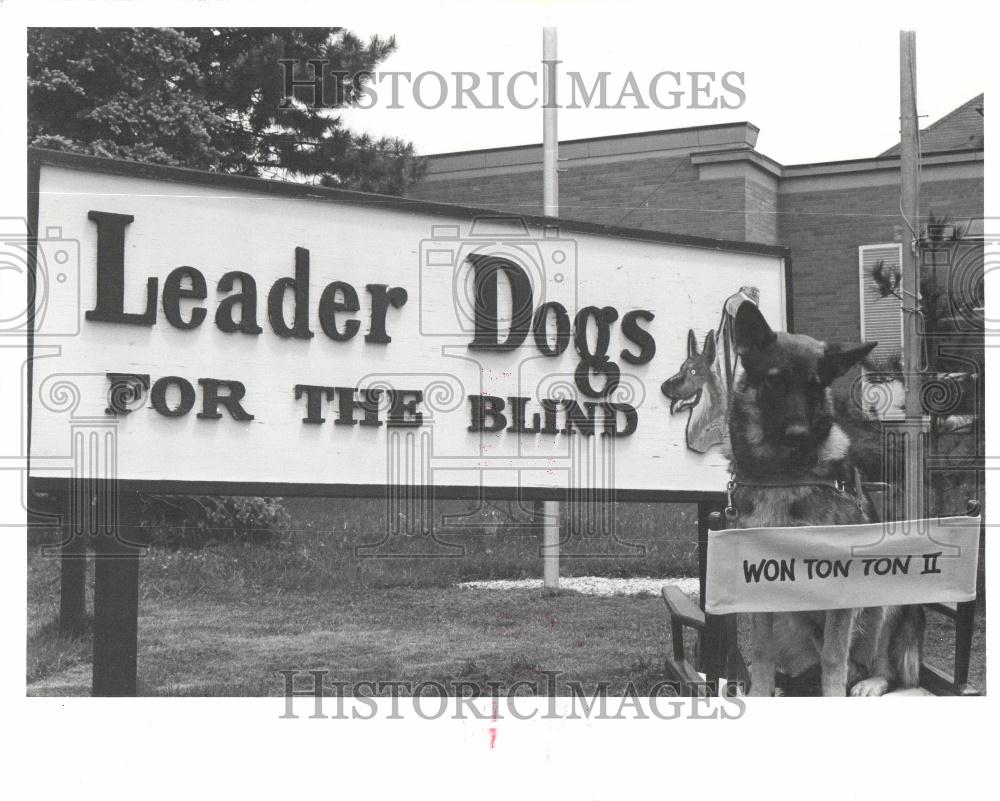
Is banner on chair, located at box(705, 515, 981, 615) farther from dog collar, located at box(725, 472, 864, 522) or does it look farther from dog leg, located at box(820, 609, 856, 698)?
dog collar, located at box(725, 472, 864, 522)

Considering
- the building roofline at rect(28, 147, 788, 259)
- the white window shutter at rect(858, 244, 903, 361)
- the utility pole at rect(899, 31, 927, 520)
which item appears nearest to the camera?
the building roofline at rect(28, 147, 788, 259)

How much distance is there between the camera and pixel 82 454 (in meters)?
4.05

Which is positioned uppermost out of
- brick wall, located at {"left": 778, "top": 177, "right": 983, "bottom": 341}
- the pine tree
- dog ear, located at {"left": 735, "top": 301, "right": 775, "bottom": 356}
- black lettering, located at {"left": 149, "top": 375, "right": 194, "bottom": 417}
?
the pine tree

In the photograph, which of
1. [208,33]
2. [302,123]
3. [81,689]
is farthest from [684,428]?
[208,33]

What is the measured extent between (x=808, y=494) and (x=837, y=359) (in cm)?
59

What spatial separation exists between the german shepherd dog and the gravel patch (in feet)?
3.97

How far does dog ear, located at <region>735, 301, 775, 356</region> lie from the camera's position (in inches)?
189

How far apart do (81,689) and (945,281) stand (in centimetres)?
413

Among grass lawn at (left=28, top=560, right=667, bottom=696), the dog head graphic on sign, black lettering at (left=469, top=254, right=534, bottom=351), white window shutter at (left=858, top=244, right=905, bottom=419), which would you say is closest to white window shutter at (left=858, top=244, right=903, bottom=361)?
white window shutter at (left=858, top=244, right=905, bottom=419)

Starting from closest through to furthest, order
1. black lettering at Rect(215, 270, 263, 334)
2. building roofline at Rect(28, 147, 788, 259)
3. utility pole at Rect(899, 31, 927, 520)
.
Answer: building roofline at Rect(28, 147, 788, 259)
black lettering at Rect(215, 270, 263, 334)
utility pole at Rect(899, 31, 927, 520)

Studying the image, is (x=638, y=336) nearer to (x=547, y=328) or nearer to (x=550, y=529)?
(x=547, y=328)

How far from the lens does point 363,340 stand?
4.45 m

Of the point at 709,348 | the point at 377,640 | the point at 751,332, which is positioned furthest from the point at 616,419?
the point at 377,640

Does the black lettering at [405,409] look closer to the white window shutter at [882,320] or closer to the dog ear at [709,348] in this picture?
the dog ear at [709,348]
